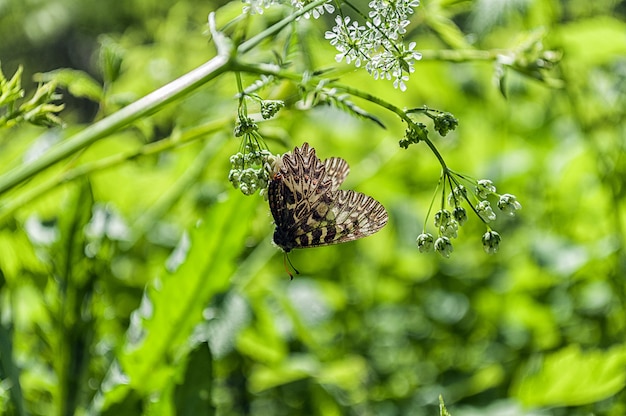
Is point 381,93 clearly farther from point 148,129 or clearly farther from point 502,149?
point 148,129

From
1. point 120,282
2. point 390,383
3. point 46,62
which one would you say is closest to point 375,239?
point 390,383

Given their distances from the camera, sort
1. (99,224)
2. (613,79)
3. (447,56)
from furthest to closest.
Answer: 1. (613,79)
2. (99,224)
3. (447,56)

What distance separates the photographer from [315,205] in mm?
486

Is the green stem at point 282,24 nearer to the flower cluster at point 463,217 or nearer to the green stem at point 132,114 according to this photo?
the green stem at point 132,114

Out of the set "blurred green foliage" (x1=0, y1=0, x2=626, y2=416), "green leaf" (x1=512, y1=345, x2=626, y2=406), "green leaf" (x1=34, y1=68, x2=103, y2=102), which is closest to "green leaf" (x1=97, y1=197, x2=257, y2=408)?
"blurred green foliage" (x1=0, y1=0, x2=626, y2=416)

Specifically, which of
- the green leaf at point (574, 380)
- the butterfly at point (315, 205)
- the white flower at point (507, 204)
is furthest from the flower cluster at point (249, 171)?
the green leaf at point (574, 380)

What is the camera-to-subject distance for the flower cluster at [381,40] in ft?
1.55

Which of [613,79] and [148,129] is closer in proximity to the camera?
[148,129]

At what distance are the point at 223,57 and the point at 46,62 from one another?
6.20m

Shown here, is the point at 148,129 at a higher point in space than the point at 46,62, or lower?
lower

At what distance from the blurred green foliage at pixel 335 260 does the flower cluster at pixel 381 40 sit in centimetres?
16

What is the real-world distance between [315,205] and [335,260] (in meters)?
0.68

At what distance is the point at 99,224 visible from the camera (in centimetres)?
83

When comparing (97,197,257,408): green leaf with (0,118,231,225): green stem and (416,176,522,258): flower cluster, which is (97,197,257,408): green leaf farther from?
(416,176,522,258): flower cluster
